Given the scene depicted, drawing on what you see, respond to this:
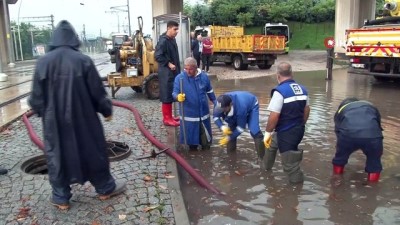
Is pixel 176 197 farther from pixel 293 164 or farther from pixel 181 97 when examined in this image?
pixel 181 97

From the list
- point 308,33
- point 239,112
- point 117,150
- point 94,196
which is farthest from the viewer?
point 308,33

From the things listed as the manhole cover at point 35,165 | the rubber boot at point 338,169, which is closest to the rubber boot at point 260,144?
the rubber boot at point 338,169

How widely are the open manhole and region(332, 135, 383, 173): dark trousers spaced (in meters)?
2.83

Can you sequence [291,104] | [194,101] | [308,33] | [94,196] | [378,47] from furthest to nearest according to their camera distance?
[308,33], [378,47], [194,101], [291,104], [94,196]

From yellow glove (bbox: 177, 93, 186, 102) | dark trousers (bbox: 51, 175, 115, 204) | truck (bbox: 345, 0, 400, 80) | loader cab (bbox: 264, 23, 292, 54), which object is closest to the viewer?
dark trousers (bbox: 51, 175, 115, 204)

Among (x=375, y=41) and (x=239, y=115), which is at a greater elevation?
(x=375, y=41)

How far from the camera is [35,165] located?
546 centimetres

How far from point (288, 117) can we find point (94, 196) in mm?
2325

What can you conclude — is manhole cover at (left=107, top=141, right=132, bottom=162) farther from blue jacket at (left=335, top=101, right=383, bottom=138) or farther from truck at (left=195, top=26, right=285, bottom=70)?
truck at (left=195, top=26, right=285, bottom=70)

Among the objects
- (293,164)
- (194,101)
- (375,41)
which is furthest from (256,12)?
(293,164)

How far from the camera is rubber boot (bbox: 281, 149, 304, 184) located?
4789mm

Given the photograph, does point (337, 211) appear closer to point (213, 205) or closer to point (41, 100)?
point (213, 205)

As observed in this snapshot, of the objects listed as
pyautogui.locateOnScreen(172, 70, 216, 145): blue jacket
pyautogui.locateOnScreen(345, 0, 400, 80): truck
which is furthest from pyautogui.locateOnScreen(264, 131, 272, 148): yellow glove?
pyautogui.locateOnScreen(345, 0, 400, 80): truck

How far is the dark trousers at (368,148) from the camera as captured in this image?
4.78m
